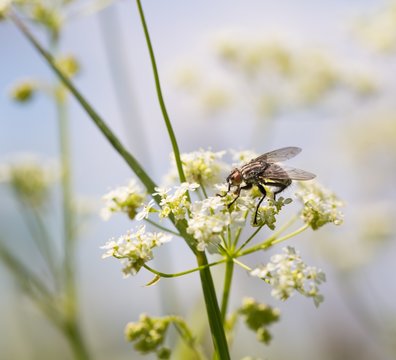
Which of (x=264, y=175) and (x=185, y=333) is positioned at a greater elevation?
(x=264, y=175)

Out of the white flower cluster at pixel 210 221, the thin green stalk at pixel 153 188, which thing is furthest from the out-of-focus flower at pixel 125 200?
the white flower cluster at pixel 210 221

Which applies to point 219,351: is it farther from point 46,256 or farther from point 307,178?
point 46,256

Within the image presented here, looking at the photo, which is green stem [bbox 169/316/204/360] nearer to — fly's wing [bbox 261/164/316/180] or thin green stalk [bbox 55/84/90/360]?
fly's wing [bbox 261/164/316/180]

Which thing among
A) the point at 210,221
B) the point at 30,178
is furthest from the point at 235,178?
the point at 30,178

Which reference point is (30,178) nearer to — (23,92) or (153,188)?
(23,92)

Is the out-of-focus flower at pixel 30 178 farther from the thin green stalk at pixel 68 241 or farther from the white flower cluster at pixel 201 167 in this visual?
the white flower cluster at pixel 201 167

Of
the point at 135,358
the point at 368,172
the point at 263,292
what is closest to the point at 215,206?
the point at 263,292
